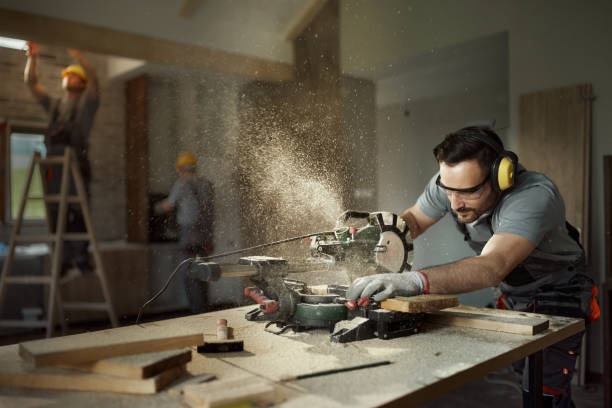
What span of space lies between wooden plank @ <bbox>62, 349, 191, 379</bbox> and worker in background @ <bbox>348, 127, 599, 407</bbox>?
0.75 meters

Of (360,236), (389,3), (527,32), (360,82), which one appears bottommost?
(360,236)

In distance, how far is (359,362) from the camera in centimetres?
125

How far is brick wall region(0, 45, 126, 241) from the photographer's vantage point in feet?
19.9

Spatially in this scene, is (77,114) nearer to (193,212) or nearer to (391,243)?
(193,212)

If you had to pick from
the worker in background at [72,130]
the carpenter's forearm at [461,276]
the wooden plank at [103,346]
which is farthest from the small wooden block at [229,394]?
the worker in background at [72,130]

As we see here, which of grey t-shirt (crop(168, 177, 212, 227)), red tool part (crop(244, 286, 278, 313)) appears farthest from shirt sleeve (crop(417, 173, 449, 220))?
grey t-shirt (crop(168, 177, 212, 227))

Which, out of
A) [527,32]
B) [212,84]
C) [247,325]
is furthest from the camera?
[212,84]

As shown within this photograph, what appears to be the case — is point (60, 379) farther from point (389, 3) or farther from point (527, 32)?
point (527, 32)

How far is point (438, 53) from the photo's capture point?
4.35m

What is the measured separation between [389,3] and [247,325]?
11.2 feet

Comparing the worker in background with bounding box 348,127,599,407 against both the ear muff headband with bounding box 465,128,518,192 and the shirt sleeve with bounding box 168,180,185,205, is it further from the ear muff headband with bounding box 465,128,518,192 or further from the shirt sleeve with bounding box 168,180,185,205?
the shirt sleeve with bounding box 168,180,185,205

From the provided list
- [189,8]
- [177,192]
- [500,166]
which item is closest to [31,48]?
[189,8]

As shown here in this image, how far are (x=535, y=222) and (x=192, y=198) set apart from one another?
11.0ft

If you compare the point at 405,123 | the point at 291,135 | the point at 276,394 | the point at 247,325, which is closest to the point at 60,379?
the point at 276,394
